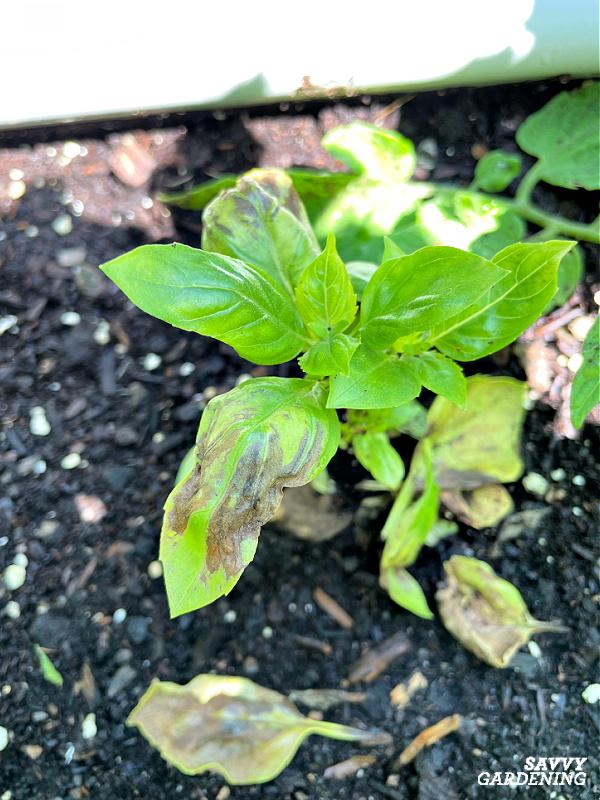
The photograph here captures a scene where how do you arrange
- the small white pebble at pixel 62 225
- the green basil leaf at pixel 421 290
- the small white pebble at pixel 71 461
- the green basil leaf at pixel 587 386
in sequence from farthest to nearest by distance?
the small white pebble at pixel 62 225 → the small white pebble at pixel 71 461 → the green basil leaf at pixel 587 386 → the green basil leaf at pixel 421 290

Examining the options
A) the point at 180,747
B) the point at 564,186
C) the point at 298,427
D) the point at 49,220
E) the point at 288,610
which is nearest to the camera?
the point at 298,427

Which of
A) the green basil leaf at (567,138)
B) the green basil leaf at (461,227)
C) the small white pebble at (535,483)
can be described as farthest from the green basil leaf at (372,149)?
the small white pebble at (535,483)

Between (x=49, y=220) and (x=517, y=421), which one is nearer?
(x=517, y=421)

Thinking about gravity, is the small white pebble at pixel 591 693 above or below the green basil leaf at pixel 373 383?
below

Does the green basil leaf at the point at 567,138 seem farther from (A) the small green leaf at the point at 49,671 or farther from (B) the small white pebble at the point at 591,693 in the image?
(A) the small green leaf at the point at 49,671

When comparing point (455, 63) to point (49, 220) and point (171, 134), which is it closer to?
point (171, 134)

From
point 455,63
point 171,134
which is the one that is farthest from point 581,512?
point 171,134
